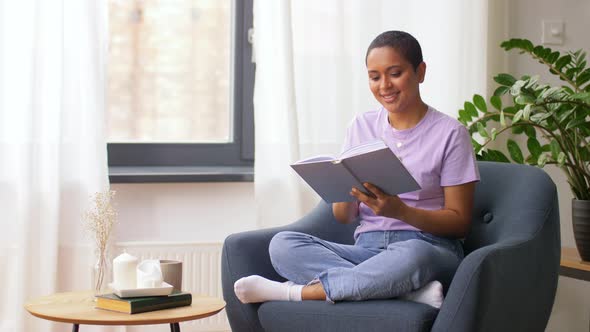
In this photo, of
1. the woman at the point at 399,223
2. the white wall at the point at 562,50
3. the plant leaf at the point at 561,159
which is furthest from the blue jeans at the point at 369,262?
the white wall at the point at 562,50

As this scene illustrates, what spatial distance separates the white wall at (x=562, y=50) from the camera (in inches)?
147

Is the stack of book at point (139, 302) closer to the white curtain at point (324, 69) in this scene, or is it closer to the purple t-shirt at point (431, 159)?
the purple t-shirt at point (431, 159)

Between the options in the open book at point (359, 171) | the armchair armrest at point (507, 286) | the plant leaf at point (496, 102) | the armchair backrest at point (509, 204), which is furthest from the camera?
the plant leaf at point (496, 102)

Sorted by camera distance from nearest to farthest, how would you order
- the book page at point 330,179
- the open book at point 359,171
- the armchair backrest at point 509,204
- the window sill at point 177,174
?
the open book at point 359,171
the book page at point 330,179
the armchair backrest at point 509,204
the window sill at point 177,174

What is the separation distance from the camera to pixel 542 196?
2.36 m

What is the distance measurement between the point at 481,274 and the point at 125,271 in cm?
89

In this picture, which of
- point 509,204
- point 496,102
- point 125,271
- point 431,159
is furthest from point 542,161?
point 125,271

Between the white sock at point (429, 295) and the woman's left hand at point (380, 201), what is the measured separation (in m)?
0.22

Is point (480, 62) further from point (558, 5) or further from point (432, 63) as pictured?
point (558, 5)

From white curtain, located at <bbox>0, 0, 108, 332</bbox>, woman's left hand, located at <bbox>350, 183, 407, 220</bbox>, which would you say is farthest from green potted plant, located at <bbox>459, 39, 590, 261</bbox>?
white curtain, located at <bbox>0, 0, 108, 332</bbox>

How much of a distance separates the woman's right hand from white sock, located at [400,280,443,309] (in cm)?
43

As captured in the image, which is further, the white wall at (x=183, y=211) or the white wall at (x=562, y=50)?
the white wall at (x=562, y=50)

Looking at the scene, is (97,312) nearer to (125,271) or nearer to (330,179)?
(125,271)

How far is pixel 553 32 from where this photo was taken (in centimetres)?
374
